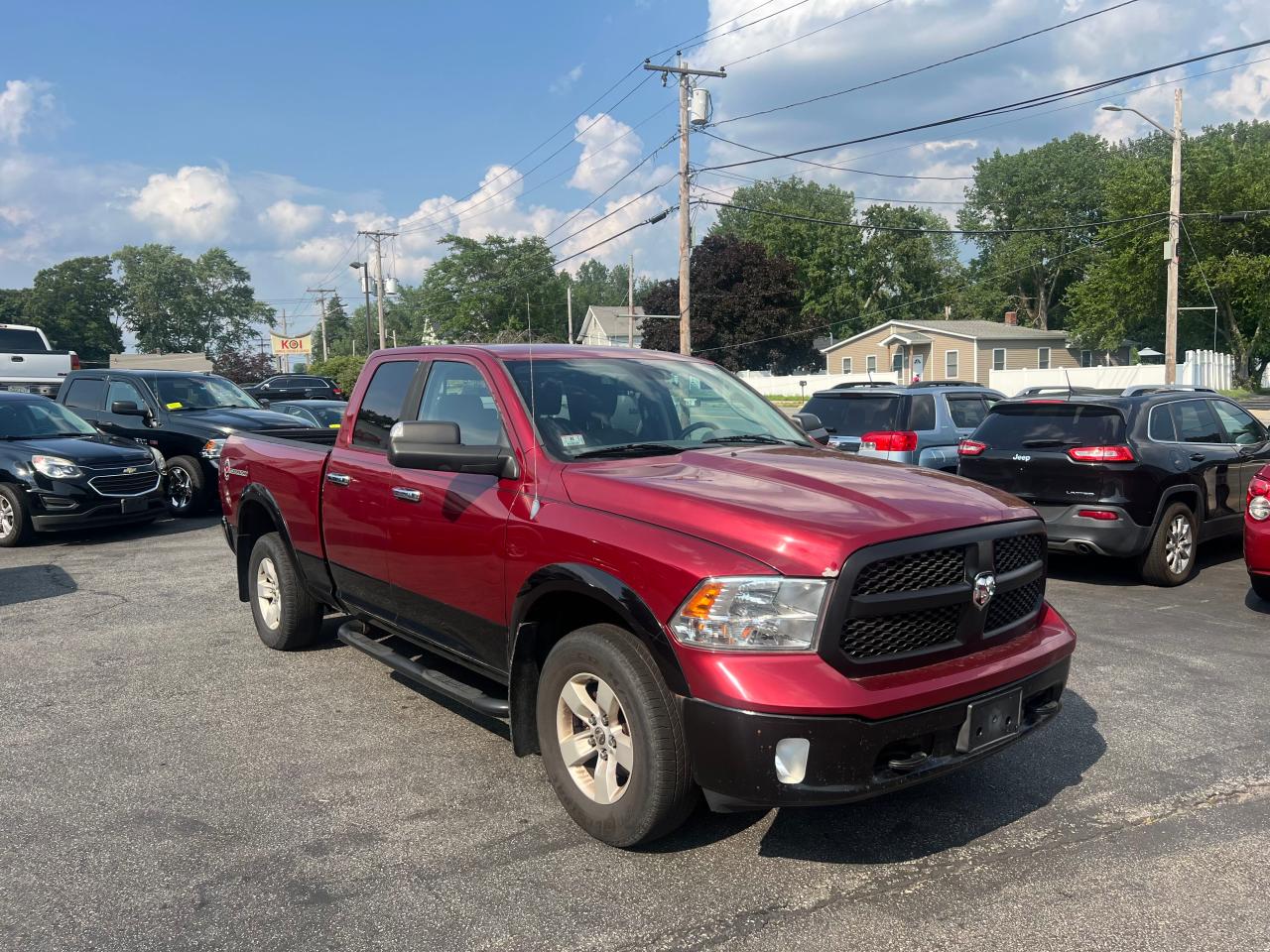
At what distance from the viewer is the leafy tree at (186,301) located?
94688 millimetres

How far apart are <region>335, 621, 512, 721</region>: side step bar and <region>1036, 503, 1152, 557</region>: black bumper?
5373mm

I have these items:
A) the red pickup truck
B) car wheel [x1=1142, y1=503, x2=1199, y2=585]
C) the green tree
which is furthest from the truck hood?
the green tree

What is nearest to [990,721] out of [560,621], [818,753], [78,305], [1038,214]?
[818,753]

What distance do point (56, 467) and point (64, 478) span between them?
0.47 feet

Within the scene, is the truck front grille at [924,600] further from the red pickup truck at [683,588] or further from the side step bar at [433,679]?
the side step bar at [433,679]

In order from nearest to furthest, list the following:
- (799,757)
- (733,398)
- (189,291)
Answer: (799,757) → (733,398) → (189,291)

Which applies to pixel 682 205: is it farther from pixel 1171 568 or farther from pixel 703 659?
pixel 703 659

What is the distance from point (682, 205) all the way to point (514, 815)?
2550cm

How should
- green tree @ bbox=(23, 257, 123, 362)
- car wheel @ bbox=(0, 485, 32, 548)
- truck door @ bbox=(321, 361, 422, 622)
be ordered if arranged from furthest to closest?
green tree @ bbox=(23, 257, 123, 362), car wheel @ bbox=(0, 485, 32, 548), truck door @ bbox=(321, 361, 422, 622)

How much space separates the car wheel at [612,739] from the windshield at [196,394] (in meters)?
→ 11.4

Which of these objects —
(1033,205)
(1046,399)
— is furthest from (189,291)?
(1046,399)

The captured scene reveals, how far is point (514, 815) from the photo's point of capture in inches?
156

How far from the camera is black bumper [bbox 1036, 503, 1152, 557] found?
7.91 m

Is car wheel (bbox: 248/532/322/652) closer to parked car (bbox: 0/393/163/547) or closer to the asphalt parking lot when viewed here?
the asphalt parking lot
